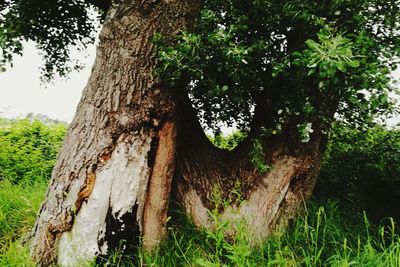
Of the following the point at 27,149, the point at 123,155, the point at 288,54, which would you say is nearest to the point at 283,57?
the point at 288,54

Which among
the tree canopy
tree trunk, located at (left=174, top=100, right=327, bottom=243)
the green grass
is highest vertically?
the tree canopy

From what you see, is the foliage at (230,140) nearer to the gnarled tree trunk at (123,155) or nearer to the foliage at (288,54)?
the foliage at (288,54)

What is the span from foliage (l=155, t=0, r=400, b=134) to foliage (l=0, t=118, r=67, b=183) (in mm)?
3369

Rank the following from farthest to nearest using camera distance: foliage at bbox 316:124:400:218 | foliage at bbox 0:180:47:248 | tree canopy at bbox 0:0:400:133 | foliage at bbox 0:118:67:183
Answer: foliage at bbox 0:118:67:183, foliage at bbox 316:124:400:218, foliage at bbox 0:180:47:248, tree canopy at bbox 0:0:400:133

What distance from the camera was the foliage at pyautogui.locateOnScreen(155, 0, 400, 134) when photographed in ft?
7.73

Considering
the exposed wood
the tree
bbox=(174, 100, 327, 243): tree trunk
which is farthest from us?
bbox=(174, 100, 327, 243): tree trunk

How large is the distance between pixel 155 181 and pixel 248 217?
0.96m

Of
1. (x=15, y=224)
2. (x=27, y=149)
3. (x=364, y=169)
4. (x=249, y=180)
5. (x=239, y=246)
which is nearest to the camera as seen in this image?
(x=239, y=246)

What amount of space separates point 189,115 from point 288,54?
44.0 inches

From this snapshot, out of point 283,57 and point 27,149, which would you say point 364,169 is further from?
point 27,149

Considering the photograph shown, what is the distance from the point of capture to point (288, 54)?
320cm

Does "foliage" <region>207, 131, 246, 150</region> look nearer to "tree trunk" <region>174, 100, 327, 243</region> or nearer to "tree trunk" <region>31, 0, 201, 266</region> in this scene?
"tree trunk" <region>174, 100, 327, 243</region>

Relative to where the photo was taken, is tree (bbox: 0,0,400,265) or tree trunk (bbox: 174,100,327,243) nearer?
tree (bbox: 0,0,400,265)

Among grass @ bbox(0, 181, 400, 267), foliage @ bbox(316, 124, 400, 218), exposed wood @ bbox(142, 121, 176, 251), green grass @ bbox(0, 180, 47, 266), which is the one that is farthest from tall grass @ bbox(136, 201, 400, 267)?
foliage @ bbox(316, 124, 400, 218)
